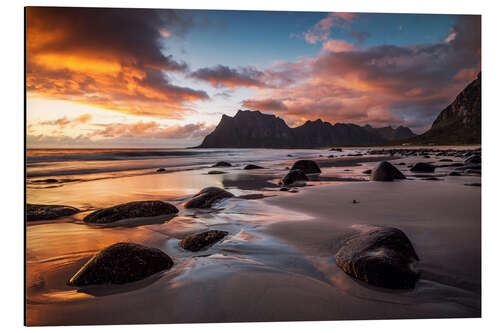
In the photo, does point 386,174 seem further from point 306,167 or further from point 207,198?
point 207,198

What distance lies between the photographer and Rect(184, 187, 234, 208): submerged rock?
16.9 ft

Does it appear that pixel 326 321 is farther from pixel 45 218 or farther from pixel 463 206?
pixel 45 218

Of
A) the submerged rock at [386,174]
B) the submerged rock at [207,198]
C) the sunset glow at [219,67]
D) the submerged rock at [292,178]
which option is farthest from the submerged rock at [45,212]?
the submerged rock at [386,174]

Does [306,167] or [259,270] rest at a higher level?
[306,167]

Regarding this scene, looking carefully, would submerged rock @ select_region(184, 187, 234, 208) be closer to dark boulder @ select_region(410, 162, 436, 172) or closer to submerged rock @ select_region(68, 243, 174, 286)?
submerged rock @ select_region(68, 243, 174, 286)

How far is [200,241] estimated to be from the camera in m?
3.13

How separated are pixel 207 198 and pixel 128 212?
159cm

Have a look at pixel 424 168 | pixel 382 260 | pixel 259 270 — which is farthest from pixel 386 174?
pixel 259 270

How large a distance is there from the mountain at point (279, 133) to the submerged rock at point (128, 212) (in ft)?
10.5

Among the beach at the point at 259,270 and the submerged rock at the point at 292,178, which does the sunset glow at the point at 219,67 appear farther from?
the submerged rock at the point at 292,178
